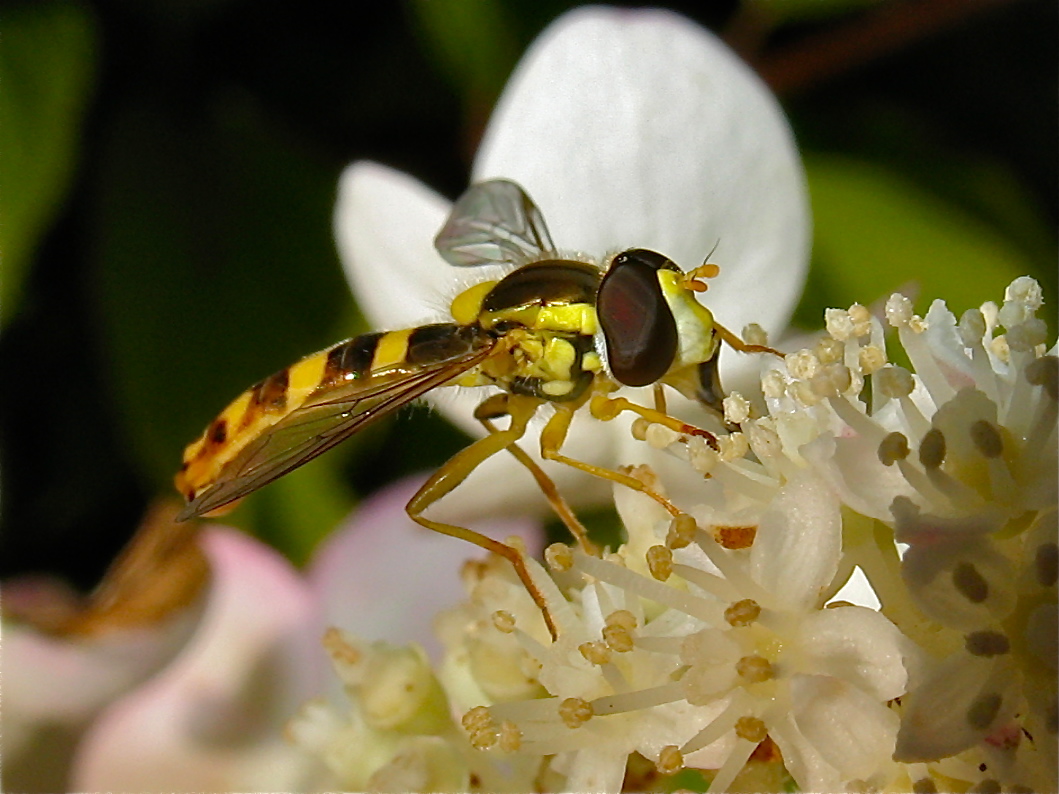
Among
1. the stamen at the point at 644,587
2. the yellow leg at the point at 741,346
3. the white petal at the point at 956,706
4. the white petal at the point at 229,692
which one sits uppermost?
the yellow leg at the point at 741,346

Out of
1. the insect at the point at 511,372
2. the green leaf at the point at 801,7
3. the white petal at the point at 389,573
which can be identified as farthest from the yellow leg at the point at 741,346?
the green leaf at the point at 801,7

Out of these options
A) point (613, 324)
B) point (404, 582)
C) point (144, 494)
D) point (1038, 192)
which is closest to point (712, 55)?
point (613, 324)

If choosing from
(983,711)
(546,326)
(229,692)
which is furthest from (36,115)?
(983,711)

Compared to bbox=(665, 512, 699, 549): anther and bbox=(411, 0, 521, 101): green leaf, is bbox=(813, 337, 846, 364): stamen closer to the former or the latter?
bbox=(665, 512, 699, 549): anther

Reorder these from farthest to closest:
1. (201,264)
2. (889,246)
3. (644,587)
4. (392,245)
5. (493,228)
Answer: (201,264), (889,246), (392,245), (493,228), (644,587)

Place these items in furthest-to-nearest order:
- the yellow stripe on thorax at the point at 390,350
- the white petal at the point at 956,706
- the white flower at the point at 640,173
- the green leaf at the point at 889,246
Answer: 1. the green leaf at the point at 889,246
2. the white flower at the point at 640,173
3. the yellow stripe on thorax at the point at 390,350
4. the white petal at the point at 956,706

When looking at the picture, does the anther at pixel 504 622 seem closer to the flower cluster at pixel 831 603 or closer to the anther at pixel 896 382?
the flower cluster at pixel 831 603

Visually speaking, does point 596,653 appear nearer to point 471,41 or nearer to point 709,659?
point 709,659
